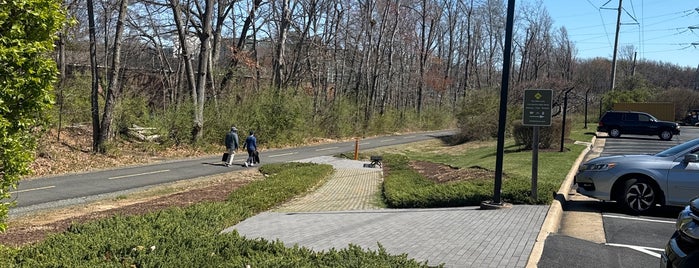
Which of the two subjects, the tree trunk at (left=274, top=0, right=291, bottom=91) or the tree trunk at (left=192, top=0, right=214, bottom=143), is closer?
the tree trunk at (left=192, top=0, right=214, bottom=143)

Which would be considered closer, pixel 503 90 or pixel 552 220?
pixel 552 220

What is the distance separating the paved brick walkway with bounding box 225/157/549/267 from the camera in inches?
255

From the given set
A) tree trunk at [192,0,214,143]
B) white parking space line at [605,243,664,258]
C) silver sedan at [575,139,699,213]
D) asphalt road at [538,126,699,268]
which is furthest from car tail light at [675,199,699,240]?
tree trunk at [192,0,214,143]

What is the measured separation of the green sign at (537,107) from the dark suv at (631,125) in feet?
80.2

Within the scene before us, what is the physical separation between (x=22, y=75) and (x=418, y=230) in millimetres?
5503

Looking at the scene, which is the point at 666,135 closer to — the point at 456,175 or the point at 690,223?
the point at 456,175

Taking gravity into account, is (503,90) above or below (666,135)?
above

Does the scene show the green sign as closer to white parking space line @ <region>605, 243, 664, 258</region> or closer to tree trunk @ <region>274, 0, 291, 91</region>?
white parking space line @ <region>605, 243, 664, 258</region>

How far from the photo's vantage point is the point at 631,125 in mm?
32031

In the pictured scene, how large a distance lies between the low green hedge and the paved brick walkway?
A: 26.8 inches

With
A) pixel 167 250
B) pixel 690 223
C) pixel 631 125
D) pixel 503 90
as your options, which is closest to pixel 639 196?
pixel 503 90

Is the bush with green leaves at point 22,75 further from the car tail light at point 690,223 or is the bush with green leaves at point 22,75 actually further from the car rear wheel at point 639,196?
the car rear wheel at point 639,196

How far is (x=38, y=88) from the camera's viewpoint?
494cm

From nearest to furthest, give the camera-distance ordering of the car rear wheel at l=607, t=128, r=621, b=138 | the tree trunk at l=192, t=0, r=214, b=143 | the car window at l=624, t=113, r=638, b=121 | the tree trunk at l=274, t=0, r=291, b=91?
the tree trunk at l=192, t=0, r=214, b=143, the car rear wheel at l=607, t=128, r=621, b=138, the car window at l=624, t=113, r=638, b=121, the tree trunk at l=274, t=0, r=291, b=91
